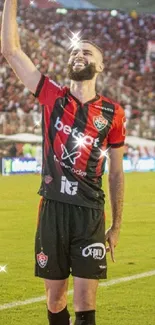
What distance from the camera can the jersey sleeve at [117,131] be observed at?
16.8 feet

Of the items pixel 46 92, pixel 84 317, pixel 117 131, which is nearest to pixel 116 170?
pixel 117 131

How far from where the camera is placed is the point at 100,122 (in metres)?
5.04

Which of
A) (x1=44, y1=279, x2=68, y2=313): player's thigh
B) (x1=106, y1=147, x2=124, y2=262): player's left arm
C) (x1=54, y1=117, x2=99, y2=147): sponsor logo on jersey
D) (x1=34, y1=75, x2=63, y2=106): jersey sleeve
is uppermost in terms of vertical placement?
(x1=34, y1=75, x2=63, y2=106): jersey sleeve

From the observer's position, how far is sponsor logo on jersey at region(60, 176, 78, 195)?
500cm

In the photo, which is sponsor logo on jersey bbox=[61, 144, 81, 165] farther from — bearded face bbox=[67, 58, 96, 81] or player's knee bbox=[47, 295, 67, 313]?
player's knee bbox=[47, 295, 67, 313]

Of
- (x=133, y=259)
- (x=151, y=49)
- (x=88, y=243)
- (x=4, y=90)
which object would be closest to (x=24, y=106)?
(x=4, y=90)

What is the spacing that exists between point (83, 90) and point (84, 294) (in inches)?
47.2

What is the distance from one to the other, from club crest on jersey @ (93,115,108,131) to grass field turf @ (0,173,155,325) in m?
2.52

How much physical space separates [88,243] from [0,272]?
4841 millimetres

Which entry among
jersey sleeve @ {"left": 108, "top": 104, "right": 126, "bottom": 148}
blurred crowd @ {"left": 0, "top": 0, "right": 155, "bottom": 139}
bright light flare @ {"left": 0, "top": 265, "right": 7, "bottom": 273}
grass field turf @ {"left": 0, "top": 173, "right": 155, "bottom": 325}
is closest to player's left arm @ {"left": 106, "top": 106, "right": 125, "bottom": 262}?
jersey sleeve @ {"left": 108, "top": 104, "right": 126, "bottom": 148}

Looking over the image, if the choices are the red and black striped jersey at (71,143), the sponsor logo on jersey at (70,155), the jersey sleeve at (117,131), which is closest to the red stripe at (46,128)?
the red and black striped jersey at (71,143)

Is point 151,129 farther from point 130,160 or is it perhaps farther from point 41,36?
point 41,36

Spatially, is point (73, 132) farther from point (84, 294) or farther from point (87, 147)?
point (84, 294)

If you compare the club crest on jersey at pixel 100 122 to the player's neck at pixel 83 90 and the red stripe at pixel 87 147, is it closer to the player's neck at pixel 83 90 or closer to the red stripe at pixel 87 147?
the red stripe at pixel 87 147
